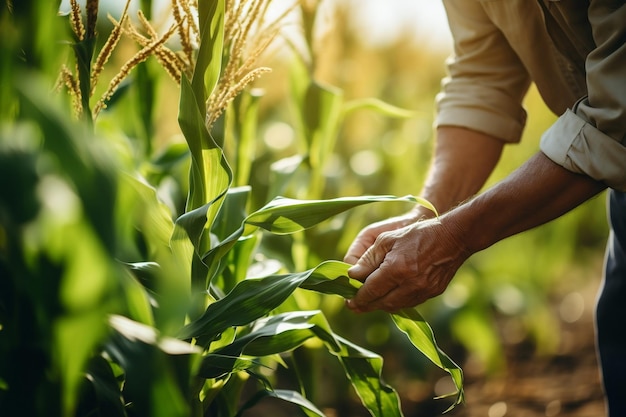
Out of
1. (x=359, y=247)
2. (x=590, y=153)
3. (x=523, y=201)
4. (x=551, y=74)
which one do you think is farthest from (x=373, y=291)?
(x=551, y=74)

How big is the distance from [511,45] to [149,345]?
95cm

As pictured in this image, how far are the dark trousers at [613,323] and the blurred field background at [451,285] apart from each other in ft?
1.75

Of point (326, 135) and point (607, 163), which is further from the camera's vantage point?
point (326, 135)

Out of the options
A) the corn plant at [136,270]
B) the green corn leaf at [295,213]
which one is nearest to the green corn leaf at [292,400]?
the corn plant at [136,270]

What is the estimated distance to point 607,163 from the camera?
1.02m

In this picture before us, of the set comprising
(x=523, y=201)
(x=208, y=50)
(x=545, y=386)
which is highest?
(x=208, y=50)

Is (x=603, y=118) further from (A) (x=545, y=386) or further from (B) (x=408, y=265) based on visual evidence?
(A) (x=545, y=386)

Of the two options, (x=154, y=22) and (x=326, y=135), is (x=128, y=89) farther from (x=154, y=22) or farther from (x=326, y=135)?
(x=326, y=135)

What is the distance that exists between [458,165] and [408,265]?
Answer: 41 centimetres

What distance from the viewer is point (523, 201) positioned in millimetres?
1063

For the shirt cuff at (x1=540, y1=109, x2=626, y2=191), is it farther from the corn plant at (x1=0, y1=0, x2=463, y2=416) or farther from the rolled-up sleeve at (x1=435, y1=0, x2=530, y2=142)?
the rolled-up sleeve at (x1=435, y1=0, x2=530, y2=142)

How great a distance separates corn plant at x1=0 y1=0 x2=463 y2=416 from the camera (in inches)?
23.2

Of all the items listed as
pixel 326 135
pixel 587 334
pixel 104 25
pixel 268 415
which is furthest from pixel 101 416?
pixel 587 334

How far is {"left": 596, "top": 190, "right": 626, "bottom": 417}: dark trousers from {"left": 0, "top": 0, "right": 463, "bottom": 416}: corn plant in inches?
23.4
